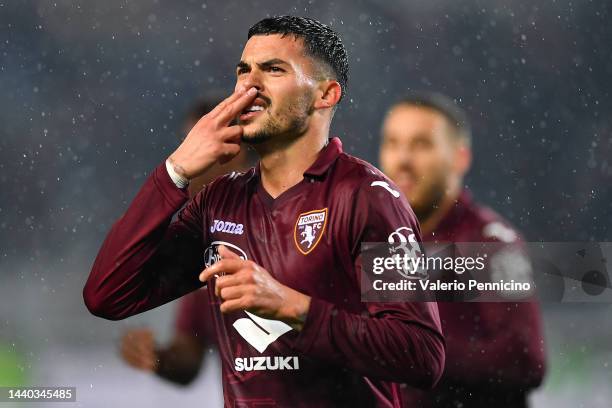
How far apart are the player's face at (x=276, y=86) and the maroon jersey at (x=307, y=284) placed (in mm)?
157

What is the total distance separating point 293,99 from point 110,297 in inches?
33.5

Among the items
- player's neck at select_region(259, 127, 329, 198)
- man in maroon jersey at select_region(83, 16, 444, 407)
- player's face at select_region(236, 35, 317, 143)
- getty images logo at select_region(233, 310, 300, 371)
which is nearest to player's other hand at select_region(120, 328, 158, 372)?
man in maroon jersey at select_region(83, 16, 444, 407)

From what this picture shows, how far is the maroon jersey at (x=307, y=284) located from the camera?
2.42 metres

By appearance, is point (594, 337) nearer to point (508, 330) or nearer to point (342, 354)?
point (508, 330)

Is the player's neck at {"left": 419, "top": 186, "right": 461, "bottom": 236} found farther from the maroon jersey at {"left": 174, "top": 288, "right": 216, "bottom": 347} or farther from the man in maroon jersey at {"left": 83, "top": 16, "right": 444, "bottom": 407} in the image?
the man in maroon jersey at {"left": 83, "top": 16, "right": 444, "bottom": 407}

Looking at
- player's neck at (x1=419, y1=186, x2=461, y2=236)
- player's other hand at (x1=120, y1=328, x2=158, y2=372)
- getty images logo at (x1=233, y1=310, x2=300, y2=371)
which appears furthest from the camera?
player's neck at (x1=419, y1=186, x2=461, y2=236)

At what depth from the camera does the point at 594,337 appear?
5957mm

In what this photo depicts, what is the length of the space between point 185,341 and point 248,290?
6.84 feet

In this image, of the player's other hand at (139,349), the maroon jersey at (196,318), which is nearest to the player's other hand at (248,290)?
the player's other hand at (139,349)

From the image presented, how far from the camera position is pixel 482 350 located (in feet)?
13.3

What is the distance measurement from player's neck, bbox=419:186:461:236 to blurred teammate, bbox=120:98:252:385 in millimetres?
970

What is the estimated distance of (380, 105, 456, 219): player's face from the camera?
13.9 feet

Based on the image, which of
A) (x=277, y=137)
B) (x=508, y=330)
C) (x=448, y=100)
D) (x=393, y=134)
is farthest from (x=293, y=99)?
(x=448, y=100)

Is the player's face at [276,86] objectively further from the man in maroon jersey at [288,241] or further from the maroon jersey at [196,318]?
the maroon jersey at [196,318]
